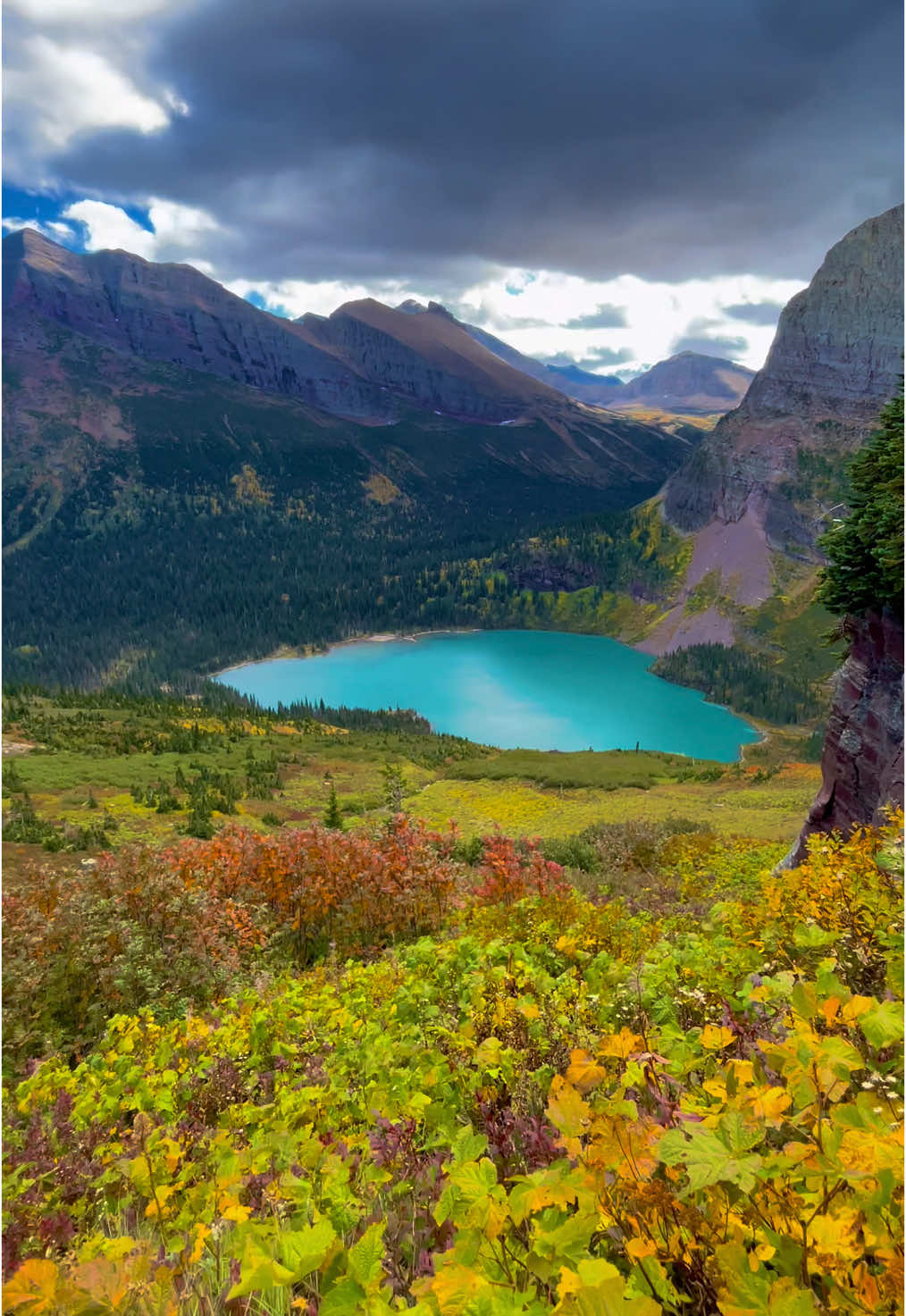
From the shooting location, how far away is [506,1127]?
3.80 metres

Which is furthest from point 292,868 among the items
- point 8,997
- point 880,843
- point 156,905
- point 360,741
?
point 360,741

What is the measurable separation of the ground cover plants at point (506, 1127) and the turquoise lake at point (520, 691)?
4152 inches

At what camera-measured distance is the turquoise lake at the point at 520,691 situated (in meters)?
117

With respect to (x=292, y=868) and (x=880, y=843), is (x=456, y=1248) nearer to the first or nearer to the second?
(x=880, y=843)

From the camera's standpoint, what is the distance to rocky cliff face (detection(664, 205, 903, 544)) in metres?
168

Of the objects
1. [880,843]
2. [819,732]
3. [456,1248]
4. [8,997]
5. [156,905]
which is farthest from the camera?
[819,732]

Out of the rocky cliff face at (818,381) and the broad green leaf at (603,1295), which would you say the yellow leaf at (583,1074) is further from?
the rocky cliff face at (818,381)

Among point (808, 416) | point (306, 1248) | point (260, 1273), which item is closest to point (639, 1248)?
point (306, 1248)

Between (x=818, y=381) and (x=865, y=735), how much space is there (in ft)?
675

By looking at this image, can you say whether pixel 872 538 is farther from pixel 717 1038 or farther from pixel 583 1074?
pixel 583 1074

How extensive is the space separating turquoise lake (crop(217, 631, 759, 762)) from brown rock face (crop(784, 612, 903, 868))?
305ft

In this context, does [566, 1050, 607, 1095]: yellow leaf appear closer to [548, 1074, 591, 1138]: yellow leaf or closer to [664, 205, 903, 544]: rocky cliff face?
[548, 1074, 591, 1138]: yellow leaf

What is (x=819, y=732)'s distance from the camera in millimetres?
121000

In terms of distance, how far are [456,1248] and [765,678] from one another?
525ft
